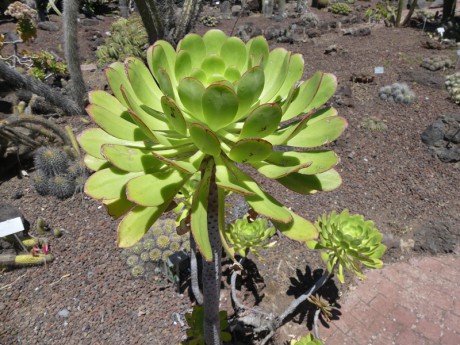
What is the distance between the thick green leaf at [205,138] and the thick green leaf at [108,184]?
205 mm

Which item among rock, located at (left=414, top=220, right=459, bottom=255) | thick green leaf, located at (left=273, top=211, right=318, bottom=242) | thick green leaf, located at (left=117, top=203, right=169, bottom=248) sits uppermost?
thick green leaf, located at (left=117, top=203, right=169, bottom=248)

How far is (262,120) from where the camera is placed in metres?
0.78

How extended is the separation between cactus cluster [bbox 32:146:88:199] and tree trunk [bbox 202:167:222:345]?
6.99 feet

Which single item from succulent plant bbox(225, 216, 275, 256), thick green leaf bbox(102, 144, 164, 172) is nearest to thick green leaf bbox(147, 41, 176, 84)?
thick green leaf bbox(102, 144, 164, 172)

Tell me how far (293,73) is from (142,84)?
1.45ft

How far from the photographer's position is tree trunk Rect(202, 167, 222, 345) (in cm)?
94

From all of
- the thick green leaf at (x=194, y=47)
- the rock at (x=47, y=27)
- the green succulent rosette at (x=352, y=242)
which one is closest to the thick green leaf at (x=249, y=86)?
the thick green leaf at (x=194, y=47)

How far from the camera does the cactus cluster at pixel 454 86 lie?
4598 mm

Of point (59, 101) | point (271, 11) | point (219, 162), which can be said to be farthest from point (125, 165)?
point (271, 11)

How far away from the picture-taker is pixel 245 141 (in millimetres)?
750

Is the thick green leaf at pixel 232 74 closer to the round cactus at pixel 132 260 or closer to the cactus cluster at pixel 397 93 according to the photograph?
the round cactus at pixel 132 260

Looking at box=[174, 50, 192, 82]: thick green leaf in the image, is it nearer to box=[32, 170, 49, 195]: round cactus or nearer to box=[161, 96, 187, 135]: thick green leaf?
box=[161, 96, 187, 135]: thick green leaf

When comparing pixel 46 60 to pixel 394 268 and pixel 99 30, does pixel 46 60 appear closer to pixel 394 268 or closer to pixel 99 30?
pixel 99 30

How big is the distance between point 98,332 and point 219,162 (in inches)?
66.0
